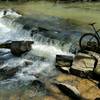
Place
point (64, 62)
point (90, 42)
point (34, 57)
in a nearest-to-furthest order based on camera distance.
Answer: point (64, 62), point (90, 42), point (34, 57)

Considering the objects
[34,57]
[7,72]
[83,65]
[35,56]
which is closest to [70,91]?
[83,65]

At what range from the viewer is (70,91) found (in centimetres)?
958

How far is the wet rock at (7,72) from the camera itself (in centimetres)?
1131

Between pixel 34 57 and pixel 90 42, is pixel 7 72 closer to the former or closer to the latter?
pixel 34 57

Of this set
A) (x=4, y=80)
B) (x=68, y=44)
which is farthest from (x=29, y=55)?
(x=4, y=80)

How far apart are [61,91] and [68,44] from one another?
15.9ft

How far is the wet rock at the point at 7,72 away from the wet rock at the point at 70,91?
255 cm

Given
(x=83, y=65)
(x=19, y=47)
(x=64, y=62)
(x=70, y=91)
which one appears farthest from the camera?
(x=19, y=47)

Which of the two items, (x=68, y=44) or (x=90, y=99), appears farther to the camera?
(x=68, y=44)

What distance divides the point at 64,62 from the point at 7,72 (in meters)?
2.74

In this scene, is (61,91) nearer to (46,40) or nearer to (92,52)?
(92,52)

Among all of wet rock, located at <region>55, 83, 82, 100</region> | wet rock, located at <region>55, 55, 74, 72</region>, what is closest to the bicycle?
wet rock, located at <region>55, 55, 74, 72</region>

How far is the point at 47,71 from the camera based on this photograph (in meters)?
11.9

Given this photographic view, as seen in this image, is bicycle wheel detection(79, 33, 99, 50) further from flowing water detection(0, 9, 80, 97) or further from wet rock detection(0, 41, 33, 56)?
wet rock detection(0, 41, 33, 56)
